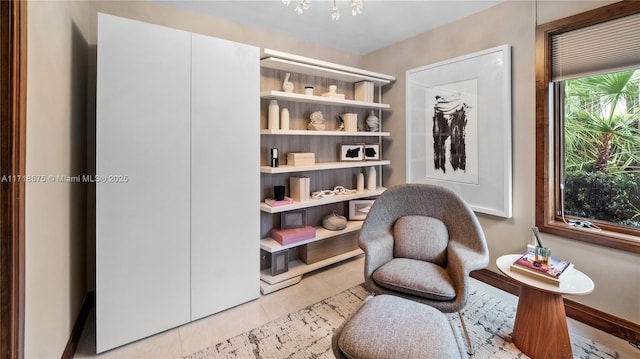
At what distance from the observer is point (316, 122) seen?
10.2 ft

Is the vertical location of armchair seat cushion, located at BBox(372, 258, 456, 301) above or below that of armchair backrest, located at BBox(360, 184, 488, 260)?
below

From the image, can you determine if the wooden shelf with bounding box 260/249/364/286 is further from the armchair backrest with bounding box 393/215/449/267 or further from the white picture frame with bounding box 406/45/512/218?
the white picture frame with bounding box 406/45/512/218

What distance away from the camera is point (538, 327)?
175 centimetres

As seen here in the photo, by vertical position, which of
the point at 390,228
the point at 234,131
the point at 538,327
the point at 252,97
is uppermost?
the point at 252,97

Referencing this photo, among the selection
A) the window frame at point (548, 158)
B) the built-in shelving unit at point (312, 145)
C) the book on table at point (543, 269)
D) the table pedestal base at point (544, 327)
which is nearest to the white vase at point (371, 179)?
the built-in shelving unit at point (312, 145)

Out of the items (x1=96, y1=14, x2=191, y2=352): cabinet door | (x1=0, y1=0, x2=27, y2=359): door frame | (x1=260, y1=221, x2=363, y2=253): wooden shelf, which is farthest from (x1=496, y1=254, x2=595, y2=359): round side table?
(x1=0, y1=0, x2=27, y2=359): door frame

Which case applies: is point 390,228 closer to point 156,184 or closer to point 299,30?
point 156,184

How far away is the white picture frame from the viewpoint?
254 cm

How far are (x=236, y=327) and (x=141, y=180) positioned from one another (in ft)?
4.03

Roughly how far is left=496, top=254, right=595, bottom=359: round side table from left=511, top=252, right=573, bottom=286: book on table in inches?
1.0

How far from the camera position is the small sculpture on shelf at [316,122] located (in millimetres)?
3094

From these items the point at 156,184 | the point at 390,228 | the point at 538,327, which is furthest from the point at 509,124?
the point at 156,184

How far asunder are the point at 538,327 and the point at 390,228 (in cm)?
106

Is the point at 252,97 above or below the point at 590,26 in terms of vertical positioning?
below
